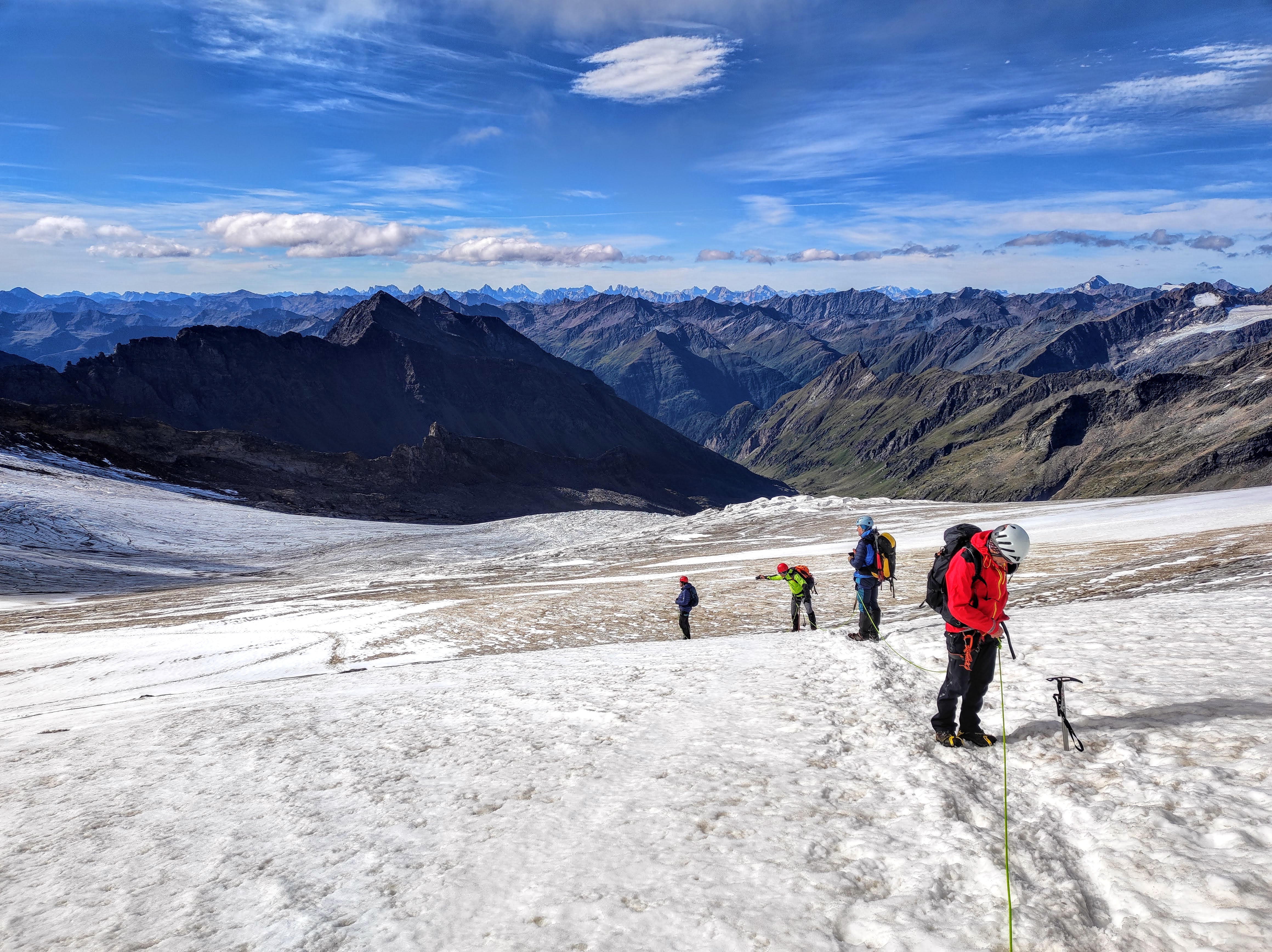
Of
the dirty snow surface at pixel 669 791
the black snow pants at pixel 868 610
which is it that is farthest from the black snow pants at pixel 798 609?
the black snow pants at pixel 868 610

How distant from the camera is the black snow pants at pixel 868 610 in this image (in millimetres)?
15305

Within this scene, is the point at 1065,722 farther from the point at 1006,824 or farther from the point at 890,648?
the point at 890,648

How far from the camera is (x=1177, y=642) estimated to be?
1162cm

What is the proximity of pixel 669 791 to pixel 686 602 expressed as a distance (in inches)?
481

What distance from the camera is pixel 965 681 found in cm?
871

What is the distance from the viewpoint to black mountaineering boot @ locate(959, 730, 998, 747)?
28.8 ft

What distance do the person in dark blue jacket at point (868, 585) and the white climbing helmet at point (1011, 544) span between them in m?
6.93

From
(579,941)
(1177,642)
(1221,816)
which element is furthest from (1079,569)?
(579,941)

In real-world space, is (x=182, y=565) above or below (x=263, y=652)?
below

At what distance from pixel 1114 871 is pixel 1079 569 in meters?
18.6

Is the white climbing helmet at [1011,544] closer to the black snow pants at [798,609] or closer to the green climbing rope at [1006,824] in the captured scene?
the green climbing rope at [1006,824]

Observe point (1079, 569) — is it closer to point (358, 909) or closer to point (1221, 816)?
point (1221, 816)

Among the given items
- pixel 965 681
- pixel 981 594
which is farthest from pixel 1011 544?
pixel 965 681

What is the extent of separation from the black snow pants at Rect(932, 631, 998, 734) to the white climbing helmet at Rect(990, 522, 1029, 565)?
1.07 meters
